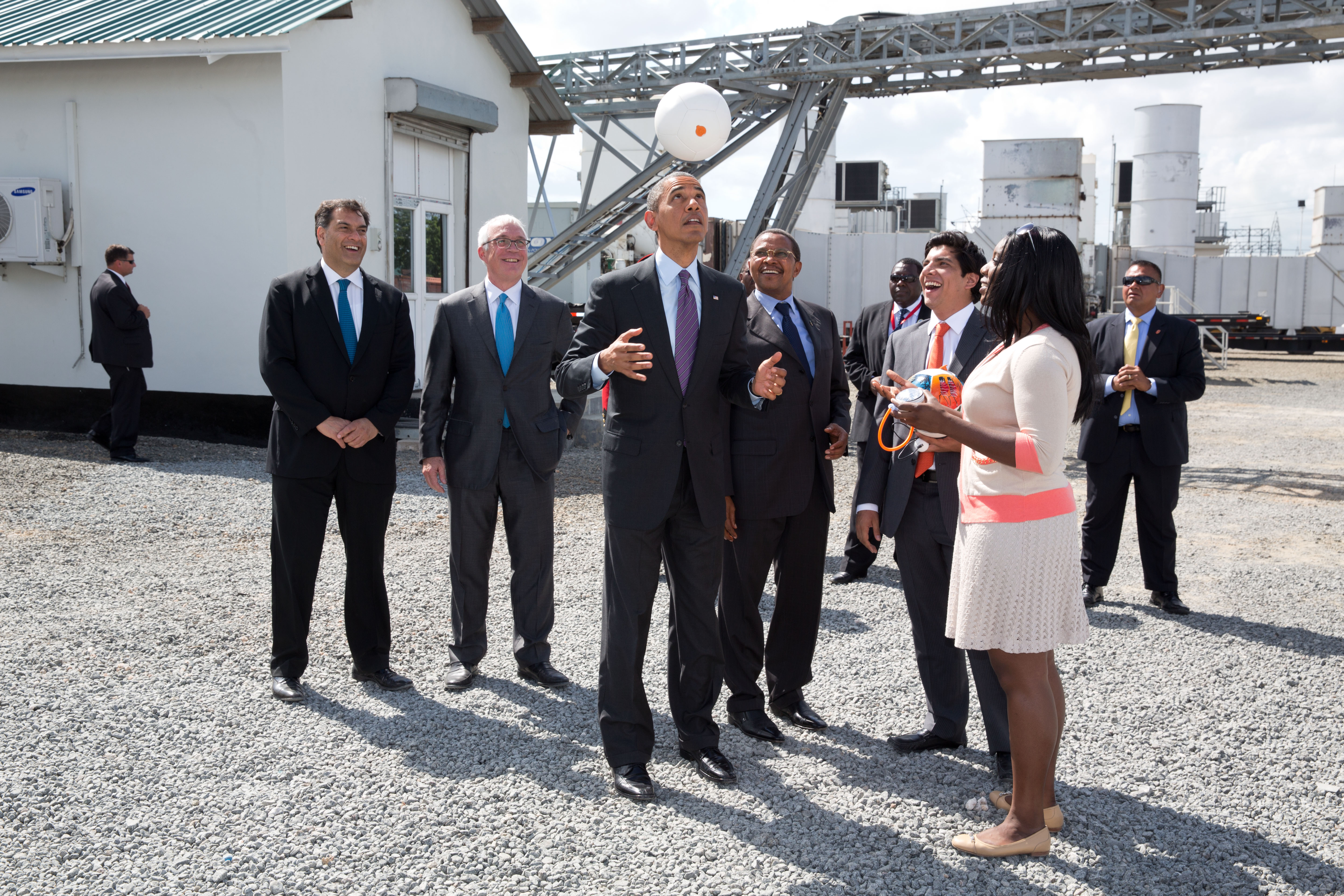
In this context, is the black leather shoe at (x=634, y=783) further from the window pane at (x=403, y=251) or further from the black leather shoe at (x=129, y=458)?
the window pane at (x=403, y=251)

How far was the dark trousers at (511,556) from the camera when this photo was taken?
461cm

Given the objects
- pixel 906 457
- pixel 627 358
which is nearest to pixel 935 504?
pixel 906 457

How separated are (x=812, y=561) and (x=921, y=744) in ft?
2.65

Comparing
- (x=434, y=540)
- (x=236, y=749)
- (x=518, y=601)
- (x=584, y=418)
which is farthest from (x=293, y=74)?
(x=236, y=749)

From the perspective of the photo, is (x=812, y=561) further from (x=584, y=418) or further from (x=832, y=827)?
(x=584, y=418)

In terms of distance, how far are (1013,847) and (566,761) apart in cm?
156

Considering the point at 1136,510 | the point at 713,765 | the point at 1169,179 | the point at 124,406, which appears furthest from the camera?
the point at 1169,179

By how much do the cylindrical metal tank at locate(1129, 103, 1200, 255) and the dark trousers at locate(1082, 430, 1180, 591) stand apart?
2894 centimetres

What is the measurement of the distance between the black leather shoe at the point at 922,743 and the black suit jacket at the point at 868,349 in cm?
187

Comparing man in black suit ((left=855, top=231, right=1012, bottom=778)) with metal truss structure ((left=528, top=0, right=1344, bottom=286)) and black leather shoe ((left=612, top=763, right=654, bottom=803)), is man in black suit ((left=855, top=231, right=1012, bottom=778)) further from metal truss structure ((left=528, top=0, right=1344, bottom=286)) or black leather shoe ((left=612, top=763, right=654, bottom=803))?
metal truss structure ((left=528, top=0, right=1344, bottom=286))

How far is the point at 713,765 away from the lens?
362cm

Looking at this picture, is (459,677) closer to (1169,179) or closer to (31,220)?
(31,220)

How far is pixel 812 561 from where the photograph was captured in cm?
418

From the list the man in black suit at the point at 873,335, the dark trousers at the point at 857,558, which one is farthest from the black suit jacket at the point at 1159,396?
the dark trousers at the point at 857,558
